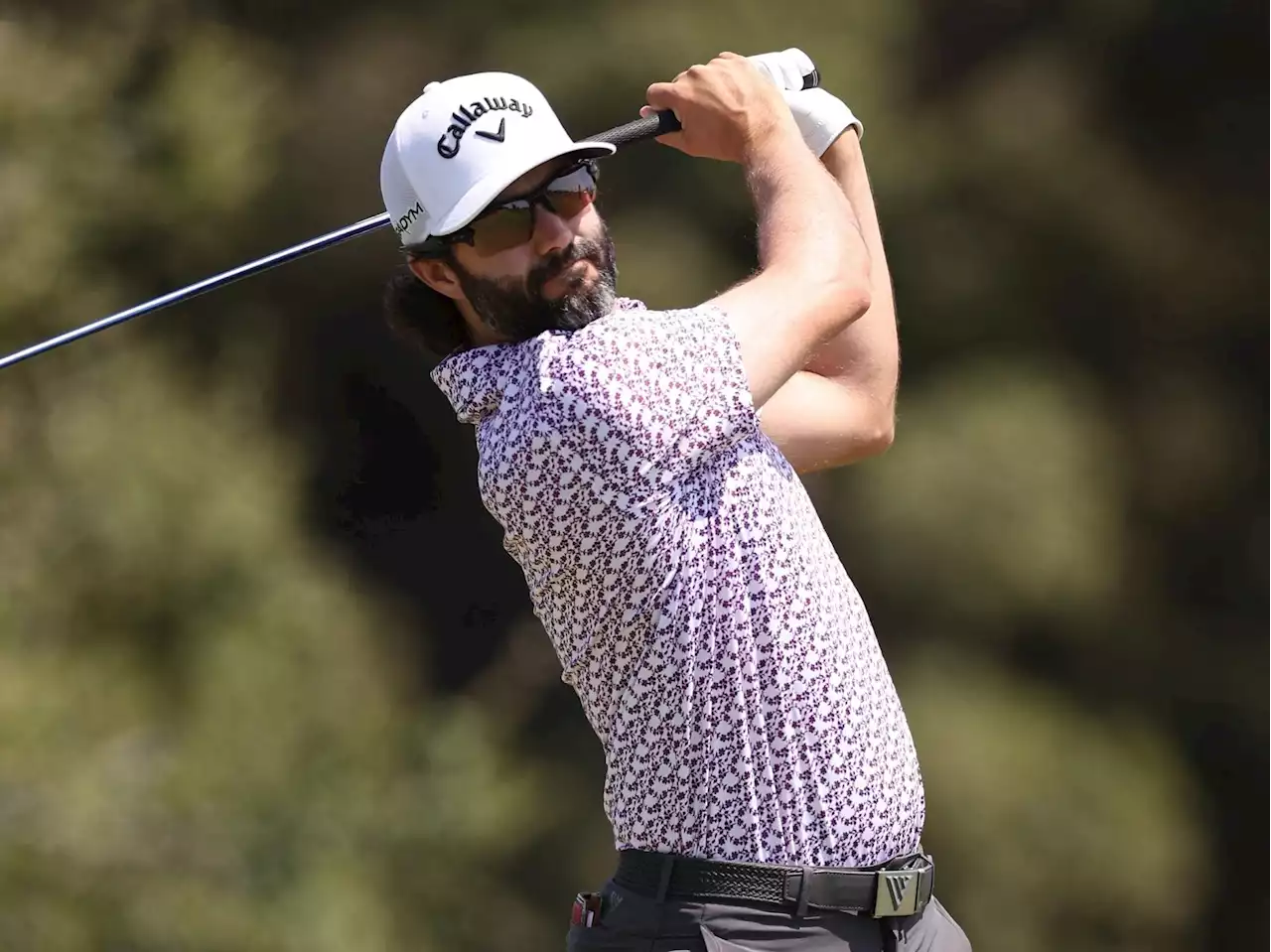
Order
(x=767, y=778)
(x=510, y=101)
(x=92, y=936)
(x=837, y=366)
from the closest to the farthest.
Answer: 1. (x=767, y=778)
2. (x=510, y=101)
3. (x=837, y=366)
4. (x=92, y=936)

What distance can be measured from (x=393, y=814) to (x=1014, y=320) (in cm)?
169

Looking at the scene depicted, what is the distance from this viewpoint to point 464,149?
1507mm

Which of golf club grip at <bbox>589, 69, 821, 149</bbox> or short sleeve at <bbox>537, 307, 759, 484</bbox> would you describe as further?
golf club grip at <bbox>589, 69, 821, 149</bbox>

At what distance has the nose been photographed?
4.95 ft

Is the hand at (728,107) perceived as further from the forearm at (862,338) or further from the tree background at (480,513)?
the tree background at (480,513)

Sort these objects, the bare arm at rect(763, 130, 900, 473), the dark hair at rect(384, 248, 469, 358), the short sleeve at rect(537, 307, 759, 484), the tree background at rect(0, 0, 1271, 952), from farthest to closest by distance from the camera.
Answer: the tree background at rect(0, 0, 1271, 952) → the bare arm at rect(763, 130, 900, 473) → the dark hair at rect(384, 248, 469, 358) → the short sleeve at rect(537, 307, 759, 484)

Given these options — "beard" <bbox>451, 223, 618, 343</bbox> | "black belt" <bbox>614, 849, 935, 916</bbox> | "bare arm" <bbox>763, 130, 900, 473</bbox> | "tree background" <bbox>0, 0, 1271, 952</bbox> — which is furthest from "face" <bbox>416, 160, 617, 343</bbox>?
"tree background" <bbox>0, 0, 1271, 952</bbox>

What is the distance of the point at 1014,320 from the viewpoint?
3.69 m

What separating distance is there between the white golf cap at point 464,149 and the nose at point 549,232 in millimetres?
49

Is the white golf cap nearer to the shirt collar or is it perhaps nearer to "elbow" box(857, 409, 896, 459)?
the shirt collar

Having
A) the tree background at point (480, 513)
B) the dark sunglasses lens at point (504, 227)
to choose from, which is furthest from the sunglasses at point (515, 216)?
the tree background at point (480, 513)

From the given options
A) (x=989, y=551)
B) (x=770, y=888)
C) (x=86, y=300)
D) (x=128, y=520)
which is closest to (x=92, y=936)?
(x=128, y=520)

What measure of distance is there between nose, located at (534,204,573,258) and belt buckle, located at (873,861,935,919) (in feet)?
1.99

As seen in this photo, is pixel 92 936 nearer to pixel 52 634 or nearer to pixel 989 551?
pixel 52 634
